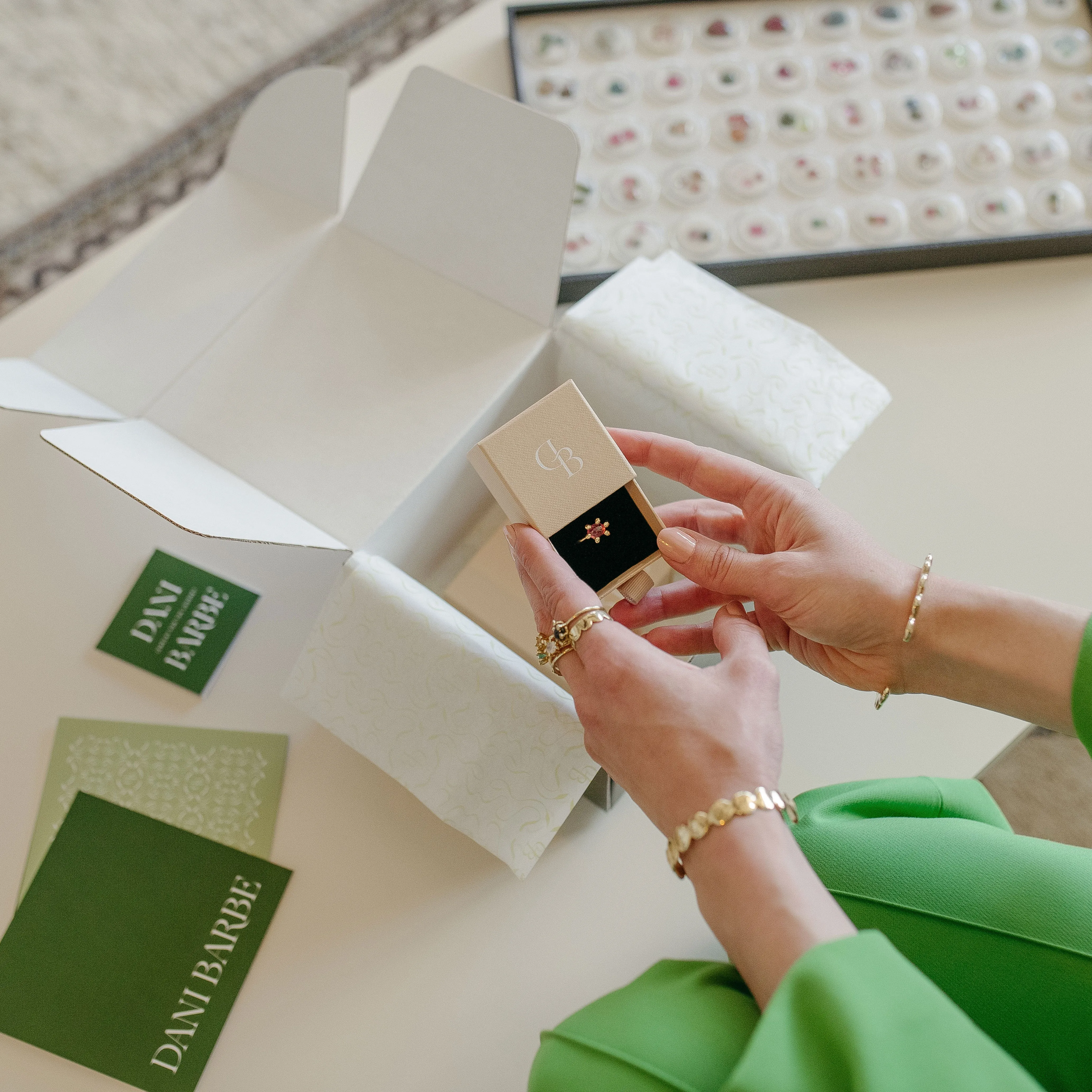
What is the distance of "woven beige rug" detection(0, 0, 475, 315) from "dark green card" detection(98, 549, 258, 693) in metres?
0.75

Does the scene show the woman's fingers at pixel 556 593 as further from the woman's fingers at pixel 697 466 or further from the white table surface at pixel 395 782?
the white table surface at pixel 395 782

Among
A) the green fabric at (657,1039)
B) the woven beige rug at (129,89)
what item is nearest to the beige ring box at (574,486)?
the green fabric at (657,1039)

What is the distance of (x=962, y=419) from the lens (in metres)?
1.07

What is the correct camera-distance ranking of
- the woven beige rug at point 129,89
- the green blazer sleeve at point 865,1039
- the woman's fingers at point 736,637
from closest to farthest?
the green blazer sleeve at point 865,1039, the woman's fingers at point 736,637, the woven beige rug at point 129,89

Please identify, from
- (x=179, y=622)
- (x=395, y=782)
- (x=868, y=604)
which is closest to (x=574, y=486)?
(x=868, y=604)

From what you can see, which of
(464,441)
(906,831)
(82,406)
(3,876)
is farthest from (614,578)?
(3,876)

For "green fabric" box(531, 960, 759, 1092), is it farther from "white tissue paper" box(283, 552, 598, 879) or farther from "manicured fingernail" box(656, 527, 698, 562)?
"manicured fingernail" box(656, 527, 698, 562)

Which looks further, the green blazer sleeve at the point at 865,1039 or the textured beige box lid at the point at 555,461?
the textured beige box lid at the point at 555,461

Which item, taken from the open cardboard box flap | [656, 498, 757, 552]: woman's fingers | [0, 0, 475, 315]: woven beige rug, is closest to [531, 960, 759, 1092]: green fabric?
[656, 498, 757, 552]: woman's fingers

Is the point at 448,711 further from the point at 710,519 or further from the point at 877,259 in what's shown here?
the point at 877,259

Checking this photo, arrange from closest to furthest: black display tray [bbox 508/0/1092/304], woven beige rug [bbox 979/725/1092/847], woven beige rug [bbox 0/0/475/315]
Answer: black display tray [bbox 508/0/1092/304]
woven beige rug [bbox 979/725/1092/847]
woven beige rug [bbox 0/0/475/315]

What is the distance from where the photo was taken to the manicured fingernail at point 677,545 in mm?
740

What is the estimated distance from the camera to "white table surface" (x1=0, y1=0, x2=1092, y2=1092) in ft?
2.71

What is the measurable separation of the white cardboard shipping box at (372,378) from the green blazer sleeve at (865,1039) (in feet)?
0.95
